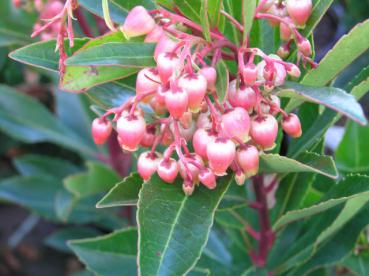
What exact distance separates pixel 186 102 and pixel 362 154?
2.47ft

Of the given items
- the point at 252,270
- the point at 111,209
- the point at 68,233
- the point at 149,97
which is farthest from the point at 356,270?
the point at 68,233

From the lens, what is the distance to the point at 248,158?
2.82ft

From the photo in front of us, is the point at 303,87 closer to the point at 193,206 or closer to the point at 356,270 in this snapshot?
the point at 193,206

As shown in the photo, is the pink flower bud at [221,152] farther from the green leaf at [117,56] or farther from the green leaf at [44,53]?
the green leaf at [44,53]

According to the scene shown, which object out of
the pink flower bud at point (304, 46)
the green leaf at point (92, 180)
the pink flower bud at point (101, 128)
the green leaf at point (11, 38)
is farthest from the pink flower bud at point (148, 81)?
the green leaf at point (11, 38)

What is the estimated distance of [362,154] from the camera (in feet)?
4.67

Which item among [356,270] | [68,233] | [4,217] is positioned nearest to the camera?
[356,270]

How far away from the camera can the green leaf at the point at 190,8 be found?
2.94 feet

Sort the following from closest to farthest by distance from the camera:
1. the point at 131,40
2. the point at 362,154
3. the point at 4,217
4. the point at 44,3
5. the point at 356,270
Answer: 1. the point at 131,40
2. the point at 356,270
3. the point at 362,154
4. the point at 44,3
5. the point at 4,217

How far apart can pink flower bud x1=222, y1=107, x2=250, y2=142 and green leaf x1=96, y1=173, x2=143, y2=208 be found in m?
0.21

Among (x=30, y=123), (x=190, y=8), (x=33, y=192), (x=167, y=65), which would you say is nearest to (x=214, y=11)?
(x=190, y=8)

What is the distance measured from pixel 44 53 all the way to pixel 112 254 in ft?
1.70

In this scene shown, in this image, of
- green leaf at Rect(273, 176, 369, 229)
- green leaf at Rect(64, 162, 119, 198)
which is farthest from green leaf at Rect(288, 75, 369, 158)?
green leaf at Rect(64, 162, 119, 198)

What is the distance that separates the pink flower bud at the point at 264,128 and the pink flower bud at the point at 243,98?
0.02m
